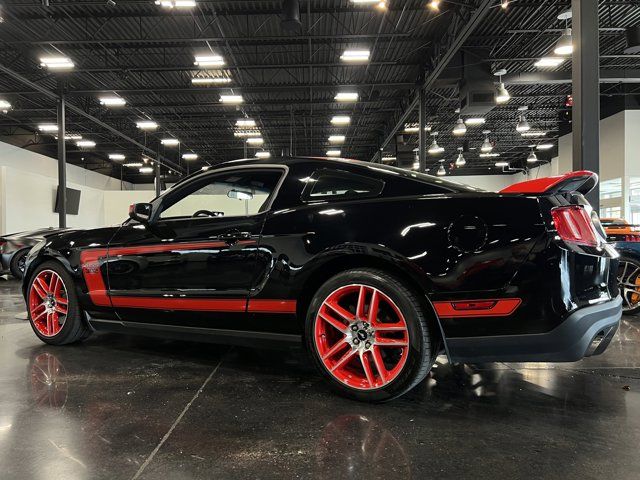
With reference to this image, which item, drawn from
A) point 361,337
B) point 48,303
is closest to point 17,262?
point 48,303

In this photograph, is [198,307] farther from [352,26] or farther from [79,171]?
[79,171]

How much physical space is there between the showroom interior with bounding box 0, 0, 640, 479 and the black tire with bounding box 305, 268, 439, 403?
0.09m

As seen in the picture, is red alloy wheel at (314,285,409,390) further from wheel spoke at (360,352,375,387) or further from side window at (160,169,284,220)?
side window at (160,169,284,220)

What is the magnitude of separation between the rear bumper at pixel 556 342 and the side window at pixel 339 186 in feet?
2.77

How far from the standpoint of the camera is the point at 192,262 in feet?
7.98

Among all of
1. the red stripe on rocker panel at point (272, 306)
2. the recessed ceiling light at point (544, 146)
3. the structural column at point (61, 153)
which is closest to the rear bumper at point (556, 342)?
the red stripe on rocker panel at point (272, 306)

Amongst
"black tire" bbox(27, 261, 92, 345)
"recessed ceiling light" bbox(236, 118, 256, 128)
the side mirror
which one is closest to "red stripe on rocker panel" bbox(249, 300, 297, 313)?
the side mirror

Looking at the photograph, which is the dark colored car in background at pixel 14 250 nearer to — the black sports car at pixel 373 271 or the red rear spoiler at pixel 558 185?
the black sports car at pixel 373 271

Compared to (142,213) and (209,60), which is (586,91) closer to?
(142,213)

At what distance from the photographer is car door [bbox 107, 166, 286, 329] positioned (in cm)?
230

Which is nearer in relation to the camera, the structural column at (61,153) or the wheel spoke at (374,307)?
the wheel spoke at (374,307)

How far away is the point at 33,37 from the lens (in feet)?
33.7

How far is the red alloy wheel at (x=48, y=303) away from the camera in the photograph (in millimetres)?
3059

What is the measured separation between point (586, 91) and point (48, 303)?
191 inches
